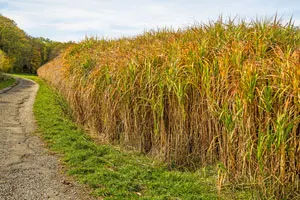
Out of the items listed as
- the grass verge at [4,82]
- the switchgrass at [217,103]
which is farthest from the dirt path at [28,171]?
the grass verge at [4,82]

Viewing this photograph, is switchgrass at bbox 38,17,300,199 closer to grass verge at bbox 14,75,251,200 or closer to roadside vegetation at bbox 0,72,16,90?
grass verge at bbox 14,75,251,200

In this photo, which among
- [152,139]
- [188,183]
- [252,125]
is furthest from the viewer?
[152,139]


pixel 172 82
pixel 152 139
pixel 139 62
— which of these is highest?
pixel 139 62

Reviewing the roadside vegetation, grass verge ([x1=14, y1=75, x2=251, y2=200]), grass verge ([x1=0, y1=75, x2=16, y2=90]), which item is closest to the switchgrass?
grass verge ([x1=14, y1=75, x2=251, y2=200])

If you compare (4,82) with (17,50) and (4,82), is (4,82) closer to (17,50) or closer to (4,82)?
(4,82)

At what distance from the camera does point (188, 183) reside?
139 inches

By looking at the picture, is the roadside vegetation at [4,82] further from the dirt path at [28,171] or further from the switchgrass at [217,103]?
the switchgrass at [217,103]

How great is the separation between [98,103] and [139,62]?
57.6 inches

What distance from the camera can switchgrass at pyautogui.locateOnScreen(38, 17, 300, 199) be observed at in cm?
295

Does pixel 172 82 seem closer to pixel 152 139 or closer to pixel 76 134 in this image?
pixel 152 139

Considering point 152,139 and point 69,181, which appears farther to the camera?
point 152,139

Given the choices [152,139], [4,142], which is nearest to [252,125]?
[152,139]

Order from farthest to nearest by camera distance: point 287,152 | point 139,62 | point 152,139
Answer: point 139,62, point 152,139, point 287,152

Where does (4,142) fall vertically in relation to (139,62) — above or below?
below
